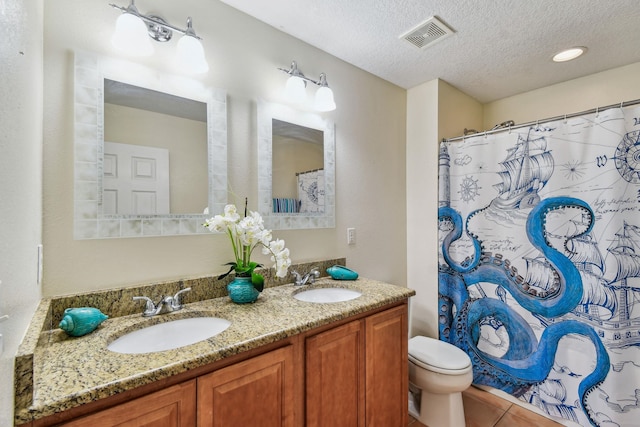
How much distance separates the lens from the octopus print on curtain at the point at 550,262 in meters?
1.53

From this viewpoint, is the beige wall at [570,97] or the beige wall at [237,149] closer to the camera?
the beige wall at [237,149]

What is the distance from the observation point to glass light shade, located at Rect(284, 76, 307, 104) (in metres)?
1.61

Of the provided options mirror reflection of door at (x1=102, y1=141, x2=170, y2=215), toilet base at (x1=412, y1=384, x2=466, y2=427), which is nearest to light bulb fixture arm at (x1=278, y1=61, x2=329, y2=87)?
mirror reflection of door at (x1=102, y1=141, x2=170, y2=215)

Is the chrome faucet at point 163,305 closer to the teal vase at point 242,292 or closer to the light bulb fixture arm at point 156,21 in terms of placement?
the teal vase at point 242,292

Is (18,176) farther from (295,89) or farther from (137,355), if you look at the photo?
(295,89)

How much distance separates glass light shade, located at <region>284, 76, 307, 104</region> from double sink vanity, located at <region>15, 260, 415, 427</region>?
1.07 meters

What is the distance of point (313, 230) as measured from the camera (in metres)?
1.77

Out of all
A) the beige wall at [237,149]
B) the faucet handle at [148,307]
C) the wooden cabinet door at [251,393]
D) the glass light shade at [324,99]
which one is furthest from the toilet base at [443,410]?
the glass light shade at [324,99]

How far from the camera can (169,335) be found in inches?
42.8

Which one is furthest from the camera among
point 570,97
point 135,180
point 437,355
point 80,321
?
point 570,97

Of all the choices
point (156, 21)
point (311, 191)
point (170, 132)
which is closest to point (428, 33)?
point (311, 191)

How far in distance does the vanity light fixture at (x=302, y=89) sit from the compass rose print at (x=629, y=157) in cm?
159

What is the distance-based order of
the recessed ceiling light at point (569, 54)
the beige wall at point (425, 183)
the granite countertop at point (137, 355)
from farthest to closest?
the beige wall at point (425, 183), the recessed ceiling light at point (569, 54), the granite countertop at point (137, 355)

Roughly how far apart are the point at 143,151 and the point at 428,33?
1.65m
